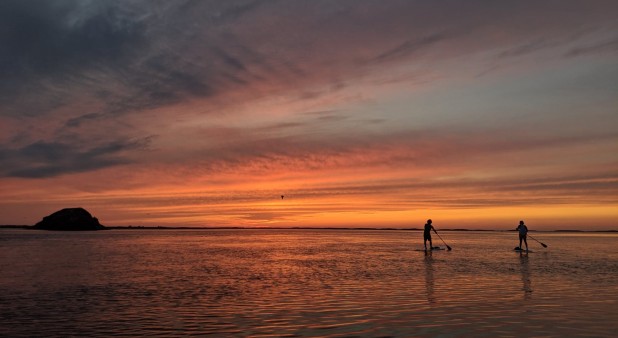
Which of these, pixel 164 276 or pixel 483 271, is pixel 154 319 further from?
pixel 483 271

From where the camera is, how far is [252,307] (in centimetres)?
1738

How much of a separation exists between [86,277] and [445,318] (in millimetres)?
21461

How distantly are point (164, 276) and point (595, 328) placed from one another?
22.3 meters

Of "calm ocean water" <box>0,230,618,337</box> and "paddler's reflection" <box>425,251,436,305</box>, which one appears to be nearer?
"calm ocean water" <box>0,230,618,337</box>

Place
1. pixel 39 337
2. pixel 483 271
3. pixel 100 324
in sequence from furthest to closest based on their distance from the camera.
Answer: pixel 483 271, pixel 100 324, pixel 39 337

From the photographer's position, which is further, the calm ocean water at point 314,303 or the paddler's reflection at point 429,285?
the paddler's reflection at point 429,285

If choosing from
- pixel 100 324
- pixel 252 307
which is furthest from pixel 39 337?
pixel 252 307

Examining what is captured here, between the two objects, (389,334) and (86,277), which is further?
→ (86,277)

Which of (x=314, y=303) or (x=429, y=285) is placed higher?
(x=429, y=285)

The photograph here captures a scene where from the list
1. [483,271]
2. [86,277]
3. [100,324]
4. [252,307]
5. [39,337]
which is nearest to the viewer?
[39,337]

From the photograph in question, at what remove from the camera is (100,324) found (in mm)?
14453

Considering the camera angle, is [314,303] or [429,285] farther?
[429,285]

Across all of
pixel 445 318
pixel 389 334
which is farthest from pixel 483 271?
pixel 389 334

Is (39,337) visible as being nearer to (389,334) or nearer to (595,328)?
(389,334)
